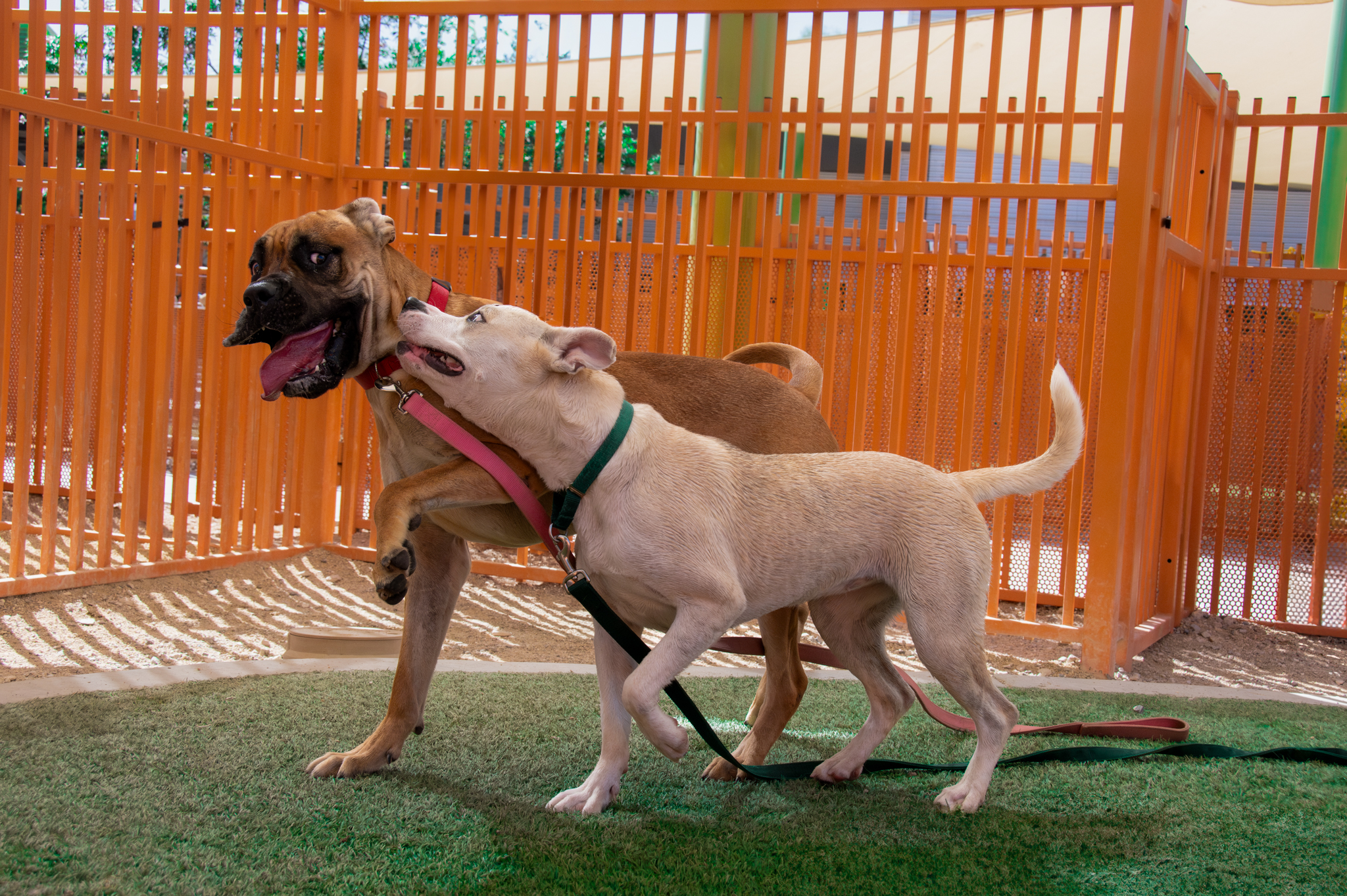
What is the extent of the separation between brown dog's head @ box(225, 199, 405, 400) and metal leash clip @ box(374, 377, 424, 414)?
0.12 meters

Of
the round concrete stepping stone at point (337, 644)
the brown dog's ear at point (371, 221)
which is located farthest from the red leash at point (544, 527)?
the round concrete stepping stone at point (337, 644)

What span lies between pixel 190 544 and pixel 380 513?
16.1 feet

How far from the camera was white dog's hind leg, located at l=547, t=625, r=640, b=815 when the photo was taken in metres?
2.82

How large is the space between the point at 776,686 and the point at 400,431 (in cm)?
147

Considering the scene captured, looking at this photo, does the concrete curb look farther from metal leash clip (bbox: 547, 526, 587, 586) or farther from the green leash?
metal leash clip (bbox: 547, 526, 587, 586)

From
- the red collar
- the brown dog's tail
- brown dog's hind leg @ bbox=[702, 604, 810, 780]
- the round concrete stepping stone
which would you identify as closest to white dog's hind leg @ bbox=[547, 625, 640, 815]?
brown dog's hind leg @ bbox=[702, 604, 810, 780]

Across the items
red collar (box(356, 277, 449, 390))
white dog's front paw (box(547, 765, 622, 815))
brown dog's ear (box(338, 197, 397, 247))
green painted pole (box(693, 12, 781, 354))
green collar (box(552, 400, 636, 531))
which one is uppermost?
green painted pole (box(693, 12, 781, 354))

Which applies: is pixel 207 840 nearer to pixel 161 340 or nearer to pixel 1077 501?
pixel 161 340

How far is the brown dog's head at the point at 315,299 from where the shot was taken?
9.76 feet

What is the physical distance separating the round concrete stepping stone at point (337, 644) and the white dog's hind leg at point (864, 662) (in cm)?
222

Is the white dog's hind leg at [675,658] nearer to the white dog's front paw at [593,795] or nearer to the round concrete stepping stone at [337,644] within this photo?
the white dog's front paw at [593,795]

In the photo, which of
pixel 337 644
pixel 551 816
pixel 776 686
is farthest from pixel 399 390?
pixel 337 644

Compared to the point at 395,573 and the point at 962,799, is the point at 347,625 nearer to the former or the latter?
the point at 395,573

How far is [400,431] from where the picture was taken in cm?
312
